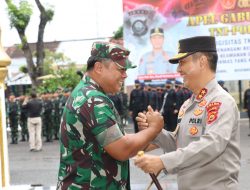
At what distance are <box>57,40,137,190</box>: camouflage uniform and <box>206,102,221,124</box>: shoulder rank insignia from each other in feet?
1.55

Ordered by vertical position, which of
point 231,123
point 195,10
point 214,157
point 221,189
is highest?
point 195,10

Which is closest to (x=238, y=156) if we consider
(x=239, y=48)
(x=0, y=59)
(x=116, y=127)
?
(x=116, y=127)

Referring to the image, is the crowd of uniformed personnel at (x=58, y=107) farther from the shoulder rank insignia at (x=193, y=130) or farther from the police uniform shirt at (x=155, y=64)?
the shoulder rank insignia at (x=193, y=130)

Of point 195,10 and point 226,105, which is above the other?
point 195,10

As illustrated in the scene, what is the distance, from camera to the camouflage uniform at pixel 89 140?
2.60 m

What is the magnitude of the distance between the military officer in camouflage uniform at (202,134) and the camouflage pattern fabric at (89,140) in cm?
23

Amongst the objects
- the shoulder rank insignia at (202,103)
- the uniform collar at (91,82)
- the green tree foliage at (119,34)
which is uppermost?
the green tree foliage at (119,34)

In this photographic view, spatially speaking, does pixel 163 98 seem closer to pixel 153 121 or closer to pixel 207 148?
pixel 153 121

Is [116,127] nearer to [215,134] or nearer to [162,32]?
[215,134]

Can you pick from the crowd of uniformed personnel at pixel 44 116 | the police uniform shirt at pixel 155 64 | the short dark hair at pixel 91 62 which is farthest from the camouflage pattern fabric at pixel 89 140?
the crowd of uniformed personnel at pixel 44 116

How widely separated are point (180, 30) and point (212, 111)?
519 inches

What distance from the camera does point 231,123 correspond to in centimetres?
257

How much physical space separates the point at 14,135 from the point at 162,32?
19.2ft

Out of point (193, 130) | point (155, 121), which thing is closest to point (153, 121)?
point (155, 121)
